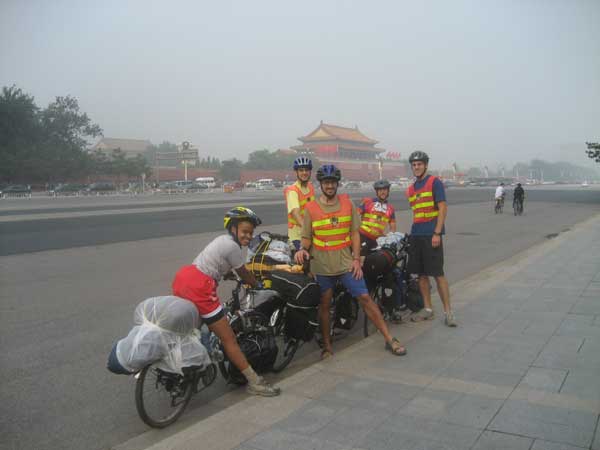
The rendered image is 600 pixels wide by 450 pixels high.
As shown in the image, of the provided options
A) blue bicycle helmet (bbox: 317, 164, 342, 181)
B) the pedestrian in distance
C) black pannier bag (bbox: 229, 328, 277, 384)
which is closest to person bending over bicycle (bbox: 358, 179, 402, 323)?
the pedestrian in distance

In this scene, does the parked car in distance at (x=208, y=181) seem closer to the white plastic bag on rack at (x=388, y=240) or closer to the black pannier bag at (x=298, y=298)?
the white plastic bag on rack at (x=388, y=240)

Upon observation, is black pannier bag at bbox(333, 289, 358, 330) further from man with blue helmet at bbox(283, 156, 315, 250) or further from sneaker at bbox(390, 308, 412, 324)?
man with blue helmet at bbox(283, 156, 315, 250)

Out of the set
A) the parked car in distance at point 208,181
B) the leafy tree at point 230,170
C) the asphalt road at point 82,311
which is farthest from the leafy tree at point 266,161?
the asphalt road at point 82,311

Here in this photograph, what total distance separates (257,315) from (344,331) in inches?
63.7

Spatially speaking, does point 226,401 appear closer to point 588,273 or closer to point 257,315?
point 257,315

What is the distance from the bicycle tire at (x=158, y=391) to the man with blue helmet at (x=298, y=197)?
1.95 meters

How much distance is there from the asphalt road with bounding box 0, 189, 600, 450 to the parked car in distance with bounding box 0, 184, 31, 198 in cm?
3564

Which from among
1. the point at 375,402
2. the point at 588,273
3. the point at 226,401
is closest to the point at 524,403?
the point at 375,402

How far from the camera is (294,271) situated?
4.44 meters

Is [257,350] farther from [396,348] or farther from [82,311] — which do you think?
[82,311]

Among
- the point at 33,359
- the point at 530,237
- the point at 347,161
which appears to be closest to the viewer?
the point at 33,359

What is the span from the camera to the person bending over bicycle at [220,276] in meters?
3.58

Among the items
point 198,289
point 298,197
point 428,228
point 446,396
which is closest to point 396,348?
point 446,396

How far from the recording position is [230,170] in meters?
79.5
